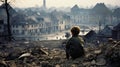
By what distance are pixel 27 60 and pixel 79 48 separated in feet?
7.25

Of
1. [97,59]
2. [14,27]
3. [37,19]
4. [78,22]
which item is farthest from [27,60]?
[78,22]

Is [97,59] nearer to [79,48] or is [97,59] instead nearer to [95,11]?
[79,48]

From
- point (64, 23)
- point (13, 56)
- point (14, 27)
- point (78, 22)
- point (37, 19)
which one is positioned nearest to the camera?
point (13, 56)

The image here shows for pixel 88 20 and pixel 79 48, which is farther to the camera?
pixel 88 20

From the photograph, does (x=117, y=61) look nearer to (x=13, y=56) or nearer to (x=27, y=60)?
(x=27, y=60)

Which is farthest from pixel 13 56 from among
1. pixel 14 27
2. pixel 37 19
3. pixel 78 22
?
pixel 78 22

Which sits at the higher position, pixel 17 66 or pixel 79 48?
pixel 79 48

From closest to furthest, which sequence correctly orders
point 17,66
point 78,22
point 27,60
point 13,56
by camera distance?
point 17,66, point 27,60, point 13,56, point 78,22

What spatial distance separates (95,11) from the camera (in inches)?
4063

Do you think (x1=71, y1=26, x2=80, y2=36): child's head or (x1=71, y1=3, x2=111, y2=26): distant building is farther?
(x1=71, y1=3, x2=111, y2=26): distant building

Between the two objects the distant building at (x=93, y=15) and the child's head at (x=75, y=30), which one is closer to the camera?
the child's head at (x=75, y=30)

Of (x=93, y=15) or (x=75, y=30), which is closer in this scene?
(x=75, y=30)

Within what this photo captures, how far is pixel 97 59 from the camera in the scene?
25.8ft

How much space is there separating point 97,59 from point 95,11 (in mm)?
96542
